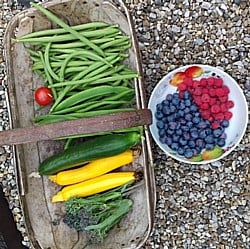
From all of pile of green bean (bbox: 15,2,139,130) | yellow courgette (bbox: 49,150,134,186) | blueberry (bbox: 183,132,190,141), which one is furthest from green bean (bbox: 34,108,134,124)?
blueberry (bbox: 183,132,190,141)

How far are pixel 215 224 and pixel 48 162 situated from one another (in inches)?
20.6

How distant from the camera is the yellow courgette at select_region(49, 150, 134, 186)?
5.08 feet

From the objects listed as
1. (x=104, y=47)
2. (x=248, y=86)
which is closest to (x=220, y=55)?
(x=248, y=86)

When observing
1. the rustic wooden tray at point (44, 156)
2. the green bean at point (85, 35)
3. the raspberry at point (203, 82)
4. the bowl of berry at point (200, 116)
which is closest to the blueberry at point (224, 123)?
the bowl of berry at point (200, 116)

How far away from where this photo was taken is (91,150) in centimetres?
151

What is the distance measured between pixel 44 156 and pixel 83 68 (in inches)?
9.7

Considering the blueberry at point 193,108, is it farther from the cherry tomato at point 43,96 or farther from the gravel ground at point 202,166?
the cherry tomato at point 43,96

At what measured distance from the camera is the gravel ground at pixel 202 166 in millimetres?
1753

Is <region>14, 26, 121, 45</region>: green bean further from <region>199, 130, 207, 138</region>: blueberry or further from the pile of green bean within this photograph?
<region>199, 130, 207, 138</region>: blueberry

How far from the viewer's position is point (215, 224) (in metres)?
1.77

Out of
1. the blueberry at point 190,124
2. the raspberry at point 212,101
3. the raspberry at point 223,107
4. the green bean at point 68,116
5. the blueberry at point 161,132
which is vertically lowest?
the blueberry at point 161,132

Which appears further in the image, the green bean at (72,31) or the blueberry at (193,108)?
the blueberry at (193,108)

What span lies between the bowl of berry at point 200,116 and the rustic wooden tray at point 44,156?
0.14 metres

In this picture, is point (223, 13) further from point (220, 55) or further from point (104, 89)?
point (104, 89)
